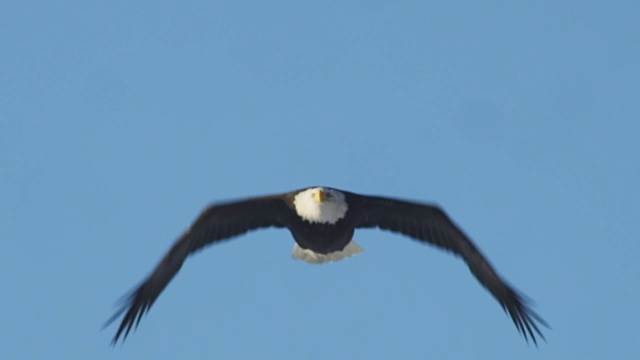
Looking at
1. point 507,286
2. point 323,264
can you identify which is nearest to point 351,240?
point 323,264

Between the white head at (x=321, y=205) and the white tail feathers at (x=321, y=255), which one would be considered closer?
the white head at (x=321, y=205)

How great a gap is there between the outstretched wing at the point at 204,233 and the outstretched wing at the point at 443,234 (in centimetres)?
72

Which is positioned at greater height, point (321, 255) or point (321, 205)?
point (321, 205)

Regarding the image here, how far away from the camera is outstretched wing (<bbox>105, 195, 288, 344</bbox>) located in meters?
16.1

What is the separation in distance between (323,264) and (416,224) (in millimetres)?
931

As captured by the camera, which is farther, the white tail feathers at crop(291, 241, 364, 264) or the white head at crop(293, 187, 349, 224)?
the white tail feathers at crop(291, 241, 364, 264)

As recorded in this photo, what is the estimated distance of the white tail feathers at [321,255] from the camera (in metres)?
16.9

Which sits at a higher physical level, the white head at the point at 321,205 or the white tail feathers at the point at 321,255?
the white head at the point at 321,205

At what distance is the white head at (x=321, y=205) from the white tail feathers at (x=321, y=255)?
2.13 feet

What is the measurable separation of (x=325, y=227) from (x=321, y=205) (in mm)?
217

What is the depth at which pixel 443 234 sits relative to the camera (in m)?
16.5

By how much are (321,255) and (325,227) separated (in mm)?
765

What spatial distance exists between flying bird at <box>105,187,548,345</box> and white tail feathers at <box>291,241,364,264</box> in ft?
0.90

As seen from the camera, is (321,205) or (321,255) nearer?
(321,205)
